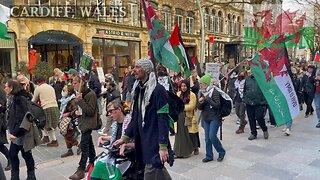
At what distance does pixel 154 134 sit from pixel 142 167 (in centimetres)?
50

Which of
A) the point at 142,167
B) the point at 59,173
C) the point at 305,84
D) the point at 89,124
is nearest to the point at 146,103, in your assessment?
the point at 142,167

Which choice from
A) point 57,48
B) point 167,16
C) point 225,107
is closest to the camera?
point 225,107

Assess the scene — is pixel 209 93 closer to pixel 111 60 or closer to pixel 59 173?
pixel 59 173

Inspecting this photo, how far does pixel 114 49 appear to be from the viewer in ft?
74.2

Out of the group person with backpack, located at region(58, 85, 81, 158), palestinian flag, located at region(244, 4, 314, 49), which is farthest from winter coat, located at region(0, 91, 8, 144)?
palestinian flag, located at region(244, 4, 314, 49)

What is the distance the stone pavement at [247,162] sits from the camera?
499 centimetres

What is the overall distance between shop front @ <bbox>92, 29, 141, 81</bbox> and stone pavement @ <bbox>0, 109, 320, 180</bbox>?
14.8m

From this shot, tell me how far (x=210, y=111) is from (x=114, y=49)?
18.1 metres

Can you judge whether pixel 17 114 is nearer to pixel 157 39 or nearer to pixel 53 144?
pixel 157 39

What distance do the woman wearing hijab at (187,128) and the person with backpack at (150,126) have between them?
2.52 m

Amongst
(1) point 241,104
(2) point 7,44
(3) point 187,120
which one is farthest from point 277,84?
(2) point 7,44

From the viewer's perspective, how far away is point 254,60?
5.64 metres

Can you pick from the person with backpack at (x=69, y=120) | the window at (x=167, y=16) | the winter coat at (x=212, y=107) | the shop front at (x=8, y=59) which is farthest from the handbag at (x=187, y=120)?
the window at (x=167, y=16)

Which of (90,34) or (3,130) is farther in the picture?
(90,34)
